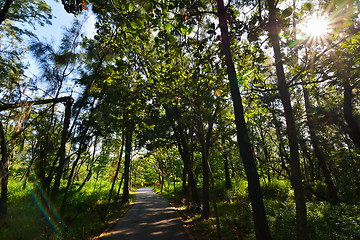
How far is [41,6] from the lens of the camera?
7.99m

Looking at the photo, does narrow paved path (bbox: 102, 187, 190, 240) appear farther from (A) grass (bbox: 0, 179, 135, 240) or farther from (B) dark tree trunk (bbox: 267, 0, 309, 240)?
(B) dark tree trunk (bbox: 267, 0, 309, 240)

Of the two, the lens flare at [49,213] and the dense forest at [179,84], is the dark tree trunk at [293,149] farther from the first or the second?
the lens flare at [49,213]

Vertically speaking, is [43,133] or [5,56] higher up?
[5,56]

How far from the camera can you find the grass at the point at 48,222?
734 centimetres

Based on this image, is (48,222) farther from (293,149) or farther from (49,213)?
(293,149)

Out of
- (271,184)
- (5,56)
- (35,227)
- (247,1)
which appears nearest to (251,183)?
(247,1)

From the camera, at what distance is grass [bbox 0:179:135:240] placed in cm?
734

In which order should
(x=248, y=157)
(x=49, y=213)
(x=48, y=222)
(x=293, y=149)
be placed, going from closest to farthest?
(x=293, y=149) < (x=248, y=157) < (x=48, y=222) < (x=49, y=213)

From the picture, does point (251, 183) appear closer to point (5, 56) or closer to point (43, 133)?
point (43, 133)

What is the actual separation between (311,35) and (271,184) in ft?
60.2

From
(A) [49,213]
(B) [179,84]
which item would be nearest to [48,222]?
(A) [49,213]

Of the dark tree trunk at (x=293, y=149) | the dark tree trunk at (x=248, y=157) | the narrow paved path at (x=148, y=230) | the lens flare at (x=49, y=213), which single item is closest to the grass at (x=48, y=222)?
the lens flare at (x=49, y=213)

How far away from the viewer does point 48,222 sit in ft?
18.3

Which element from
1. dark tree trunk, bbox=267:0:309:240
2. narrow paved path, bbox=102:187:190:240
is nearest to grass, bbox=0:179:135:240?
narrow paved path, bbox=102:187:190:240
